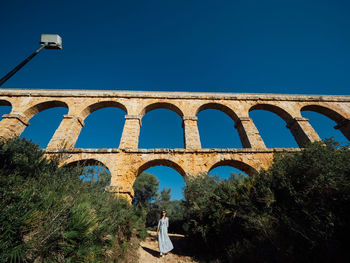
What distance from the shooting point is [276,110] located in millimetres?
10852

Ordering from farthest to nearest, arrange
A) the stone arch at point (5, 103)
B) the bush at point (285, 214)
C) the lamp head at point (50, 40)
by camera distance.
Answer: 1. the stone arch at point (5, 103)
2. the lamp head at point (50, 40)
3. the bush at point (285, 214)

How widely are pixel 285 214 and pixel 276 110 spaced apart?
9738mm

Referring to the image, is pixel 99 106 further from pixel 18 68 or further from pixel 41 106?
pixel 18 68

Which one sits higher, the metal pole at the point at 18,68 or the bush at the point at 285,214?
the metal pole at the point at 18,68

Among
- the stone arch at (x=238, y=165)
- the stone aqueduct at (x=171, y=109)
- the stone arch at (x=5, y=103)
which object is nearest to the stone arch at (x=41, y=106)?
the stone aqueduct at (x=171, y=109)

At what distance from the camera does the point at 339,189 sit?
2.54 m

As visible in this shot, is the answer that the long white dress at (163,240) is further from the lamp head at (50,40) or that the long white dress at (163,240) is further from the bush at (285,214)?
the lamp head at (50,40)

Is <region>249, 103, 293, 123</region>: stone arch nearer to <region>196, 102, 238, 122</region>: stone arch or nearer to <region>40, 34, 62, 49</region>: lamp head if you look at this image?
<region>196, 102, 238, 122</region>: stone arch

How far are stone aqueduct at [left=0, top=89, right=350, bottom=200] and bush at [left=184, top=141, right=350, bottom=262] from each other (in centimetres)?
Answer: 292

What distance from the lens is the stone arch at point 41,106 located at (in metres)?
9.86

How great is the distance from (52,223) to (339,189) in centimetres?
452

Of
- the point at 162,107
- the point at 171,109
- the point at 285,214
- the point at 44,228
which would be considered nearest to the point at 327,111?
the point at 171,109

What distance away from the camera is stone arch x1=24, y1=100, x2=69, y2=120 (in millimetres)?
9856

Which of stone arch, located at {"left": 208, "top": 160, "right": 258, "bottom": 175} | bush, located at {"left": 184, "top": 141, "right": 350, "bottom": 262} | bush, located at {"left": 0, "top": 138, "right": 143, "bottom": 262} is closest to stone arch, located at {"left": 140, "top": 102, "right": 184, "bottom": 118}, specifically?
stone arch, located at {"left": 208, "top": 160, "right": 258, "bottom": 175}
